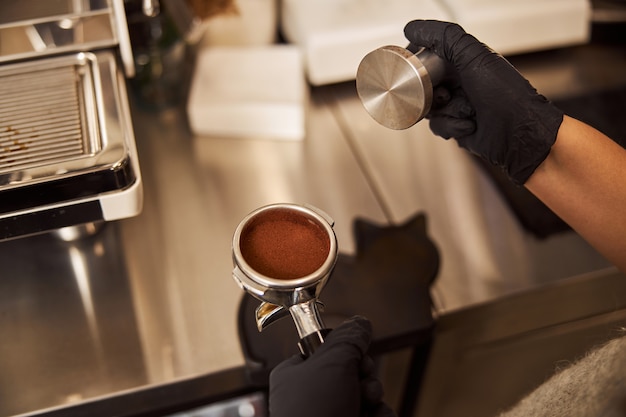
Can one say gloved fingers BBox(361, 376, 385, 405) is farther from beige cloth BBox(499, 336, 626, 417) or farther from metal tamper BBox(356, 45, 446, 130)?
metal tamper BBox(356, 45, 446, 130)

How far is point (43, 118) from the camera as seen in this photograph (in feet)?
2.72

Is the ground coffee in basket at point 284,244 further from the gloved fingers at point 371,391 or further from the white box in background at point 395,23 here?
the white box in background at point 395,23

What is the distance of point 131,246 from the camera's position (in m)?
1.08

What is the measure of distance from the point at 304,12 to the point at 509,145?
711mm

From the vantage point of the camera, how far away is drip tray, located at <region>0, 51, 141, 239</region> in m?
0.77

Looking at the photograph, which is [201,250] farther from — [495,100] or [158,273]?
[495,100]

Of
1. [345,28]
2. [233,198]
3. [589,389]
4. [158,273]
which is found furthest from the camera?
[345,28]

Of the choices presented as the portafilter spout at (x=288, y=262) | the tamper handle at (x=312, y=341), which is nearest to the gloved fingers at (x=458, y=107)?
the portafilter spout at (x=288, y=262)

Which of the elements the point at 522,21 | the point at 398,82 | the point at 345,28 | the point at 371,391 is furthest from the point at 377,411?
the point at 522,21

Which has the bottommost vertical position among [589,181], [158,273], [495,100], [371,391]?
[158,273]

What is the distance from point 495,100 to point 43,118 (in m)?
0.61

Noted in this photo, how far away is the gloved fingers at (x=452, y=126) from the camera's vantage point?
857mm

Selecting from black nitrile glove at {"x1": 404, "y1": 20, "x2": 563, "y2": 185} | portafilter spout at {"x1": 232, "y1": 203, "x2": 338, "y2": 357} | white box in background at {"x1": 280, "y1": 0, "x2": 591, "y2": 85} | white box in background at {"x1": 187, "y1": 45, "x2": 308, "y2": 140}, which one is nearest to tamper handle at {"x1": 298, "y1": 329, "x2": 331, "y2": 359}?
portafilter spout at {"x1": 232, "y1": 203, "x2": 338, "y2": 357}

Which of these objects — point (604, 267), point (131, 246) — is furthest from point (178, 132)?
point (604, 267)
